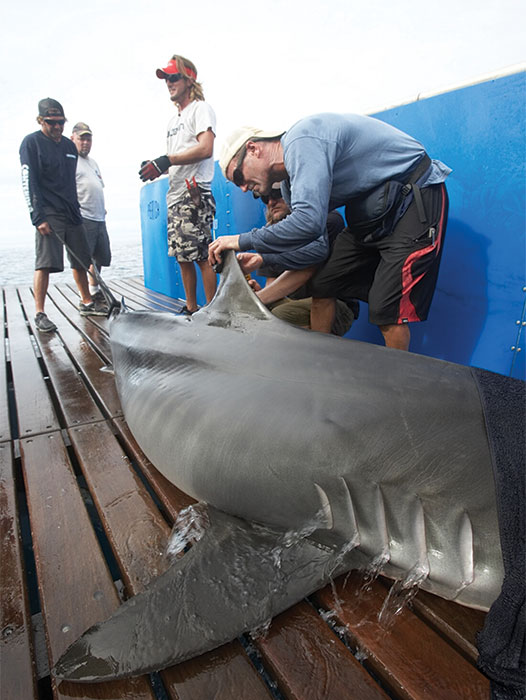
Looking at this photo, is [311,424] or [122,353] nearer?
[311,424]

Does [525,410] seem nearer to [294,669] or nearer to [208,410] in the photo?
[294,669]

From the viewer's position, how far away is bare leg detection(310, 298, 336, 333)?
127 inches

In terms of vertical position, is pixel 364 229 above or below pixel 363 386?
above

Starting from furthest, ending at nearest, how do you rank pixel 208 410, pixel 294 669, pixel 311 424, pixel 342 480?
pixel 208 410, pixel 311 424, pixel 342 480, pixel 294 669

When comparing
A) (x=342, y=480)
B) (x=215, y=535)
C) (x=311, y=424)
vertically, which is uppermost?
(x=311, y=424)

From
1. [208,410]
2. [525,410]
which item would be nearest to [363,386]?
[525,410]

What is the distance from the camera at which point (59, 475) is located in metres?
2.07

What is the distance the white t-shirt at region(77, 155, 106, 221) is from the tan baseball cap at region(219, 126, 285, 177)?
4270 mm

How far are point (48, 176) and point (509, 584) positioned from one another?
5.57m

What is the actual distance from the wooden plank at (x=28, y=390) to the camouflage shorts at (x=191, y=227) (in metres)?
1.81

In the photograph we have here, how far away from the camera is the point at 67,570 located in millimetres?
1465

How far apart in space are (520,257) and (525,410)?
5.51ft

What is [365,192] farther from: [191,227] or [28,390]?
[28,390]

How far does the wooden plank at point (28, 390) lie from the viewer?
2.64 meters
